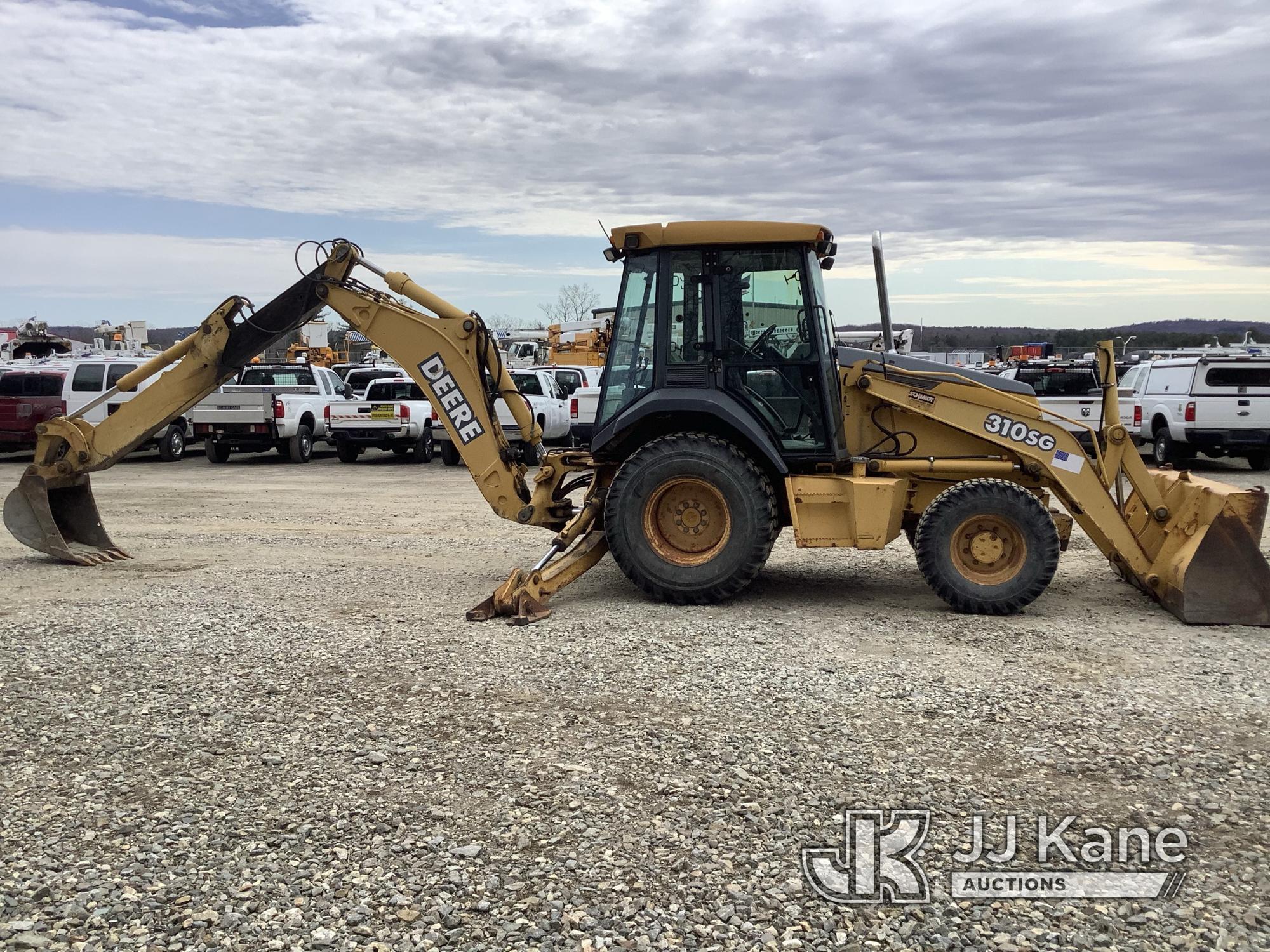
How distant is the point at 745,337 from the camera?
815 cm

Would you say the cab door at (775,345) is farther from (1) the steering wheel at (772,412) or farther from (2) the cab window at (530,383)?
(2) the cab window at (530,383)

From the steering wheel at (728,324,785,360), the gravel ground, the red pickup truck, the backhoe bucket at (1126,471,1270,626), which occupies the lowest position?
the gravel ground

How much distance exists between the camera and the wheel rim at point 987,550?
7852 millimetres

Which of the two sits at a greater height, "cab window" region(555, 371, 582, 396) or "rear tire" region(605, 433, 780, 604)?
"cab window" region(555, 371, 582, 396)

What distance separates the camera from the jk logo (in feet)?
12.8

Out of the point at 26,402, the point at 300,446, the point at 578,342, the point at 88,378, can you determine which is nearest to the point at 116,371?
the point at 88,378

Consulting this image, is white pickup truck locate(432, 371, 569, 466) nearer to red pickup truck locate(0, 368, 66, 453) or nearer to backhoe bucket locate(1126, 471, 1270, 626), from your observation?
red pickup truck locate(0, 368, 66, 453)

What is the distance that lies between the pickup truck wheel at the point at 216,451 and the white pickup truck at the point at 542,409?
3.95 m

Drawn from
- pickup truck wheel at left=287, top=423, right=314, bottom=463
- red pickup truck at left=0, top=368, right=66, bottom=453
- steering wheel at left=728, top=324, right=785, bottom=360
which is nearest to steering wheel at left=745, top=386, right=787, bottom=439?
steering wheel at left=728, top=324, right=785, bottom=360

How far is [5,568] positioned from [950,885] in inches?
341

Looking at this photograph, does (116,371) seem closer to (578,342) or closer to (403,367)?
(578,342)

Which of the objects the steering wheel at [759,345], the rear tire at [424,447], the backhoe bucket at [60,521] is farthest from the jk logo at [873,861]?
the rear tire at [424,447]

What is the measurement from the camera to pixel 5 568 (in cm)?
959

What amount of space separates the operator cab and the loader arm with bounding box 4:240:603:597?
0.99m
